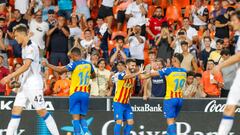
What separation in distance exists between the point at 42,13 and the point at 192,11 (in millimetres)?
4153

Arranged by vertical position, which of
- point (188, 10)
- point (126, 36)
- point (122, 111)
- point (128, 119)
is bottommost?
point (128, 119)

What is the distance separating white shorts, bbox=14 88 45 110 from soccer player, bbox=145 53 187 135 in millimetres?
2813

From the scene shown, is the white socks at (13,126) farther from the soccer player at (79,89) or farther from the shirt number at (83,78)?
the shirt number at (83,78)

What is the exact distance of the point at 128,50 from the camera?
22406 millimetres

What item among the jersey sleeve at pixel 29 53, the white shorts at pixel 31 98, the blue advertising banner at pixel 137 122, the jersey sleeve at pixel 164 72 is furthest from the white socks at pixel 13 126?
the jersey sleeve at pixel 164 72

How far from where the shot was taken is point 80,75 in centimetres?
1733

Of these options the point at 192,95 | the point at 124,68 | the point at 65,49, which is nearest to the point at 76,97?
the point at 124,68

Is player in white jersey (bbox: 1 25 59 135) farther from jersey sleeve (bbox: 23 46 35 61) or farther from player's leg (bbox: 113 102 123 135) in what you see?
player's leg (bbox: 113 102 123 135)

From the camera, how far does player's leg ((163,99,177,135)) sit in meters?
17.7

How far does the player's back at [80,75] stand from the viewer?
17.3m

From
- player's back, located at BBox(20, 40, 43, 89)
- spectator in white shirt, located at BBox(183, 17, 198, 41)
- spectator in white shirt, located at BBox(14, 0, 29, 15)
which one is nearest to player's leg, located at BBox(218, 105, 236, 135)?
player's back, located at BBox(20, 40, 43, 89)

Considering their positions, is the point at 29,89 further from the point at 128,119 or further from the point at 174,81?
the point at 174,81

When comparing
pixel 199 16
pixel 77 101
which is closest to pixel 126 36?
pixel 199 16

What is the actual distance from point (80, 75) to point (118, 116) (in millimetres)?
1451
